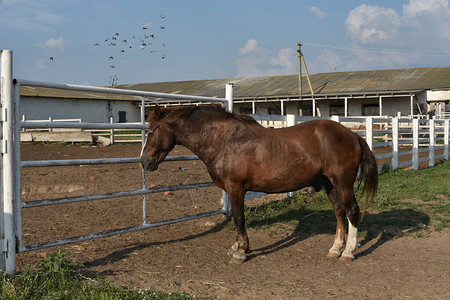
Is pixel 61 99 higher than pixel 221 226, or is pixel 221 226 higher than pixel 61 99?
pixel 61 99

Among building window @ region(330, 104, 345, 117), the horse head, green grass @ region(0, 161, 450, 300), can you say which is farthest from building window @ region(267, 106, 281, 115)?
the horse head

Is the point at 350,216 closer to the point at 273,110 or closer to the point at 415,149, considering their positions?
the point at 415,149

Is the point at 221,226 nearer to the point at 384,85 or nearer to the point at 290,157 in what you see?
the point at 290,157

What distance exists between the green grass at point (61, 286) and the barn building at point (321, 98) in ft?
80.7

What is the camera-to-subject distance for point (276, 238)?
5.90 m

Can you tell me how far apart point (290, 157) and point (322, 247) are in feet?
4.32

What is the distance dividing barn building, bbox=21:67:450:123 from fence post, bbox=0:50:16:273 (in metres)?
24.4

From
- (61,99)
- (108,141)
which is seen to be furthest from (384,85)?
(61,99)

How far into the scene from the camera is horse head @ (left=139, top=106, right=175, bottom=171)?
16.2 ft

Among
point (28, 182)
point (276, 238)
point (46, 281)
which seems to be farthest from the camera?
point (28, 182)

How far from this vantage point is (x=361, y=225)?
21.1ft

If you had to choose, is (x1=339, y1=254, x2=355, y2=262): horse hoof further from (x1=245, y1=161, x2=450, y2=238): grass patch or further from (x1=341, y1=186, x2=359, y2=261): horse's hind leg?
(x1=245, y1=161, x2=450, y2=238): grass patch

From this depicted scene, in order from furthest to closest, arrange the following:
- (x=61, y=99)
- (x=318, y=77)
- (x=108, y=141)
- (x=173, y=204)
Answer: (x=318, y=77) < (x=61, y=99) < (x=108, y=141) < (x=173, y=204)

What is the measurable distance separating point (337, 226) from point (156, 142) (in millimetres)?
2291
